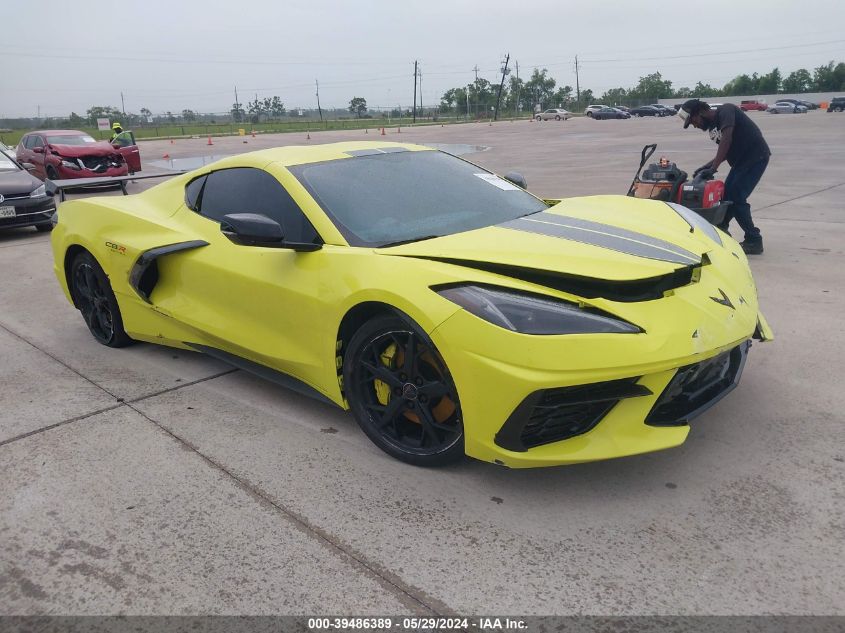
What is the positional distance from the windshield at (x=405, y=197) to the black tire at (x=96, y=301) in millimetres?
1833

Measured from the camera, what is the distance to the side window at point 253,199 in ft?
11.0

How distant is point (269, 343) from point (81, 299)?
7.40 feet

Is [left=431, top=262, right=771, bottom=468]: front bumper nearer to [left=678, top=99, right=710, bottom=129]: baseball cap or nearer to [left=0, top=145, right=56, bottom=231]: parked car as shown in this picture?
[left=678, top=99, right=710, bottom=129]: baseball cap

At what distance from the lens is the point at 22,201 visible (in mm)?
9188

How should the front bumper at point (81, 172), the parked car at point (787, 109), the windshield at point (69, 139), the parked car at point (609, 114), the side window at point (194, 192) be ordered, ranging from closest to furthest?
the side window at point (194, 192), the front bumper at point (81, 172), the windshield at point (69, 139), the parked car at point (787, 109), the parked car at point (609, 114)

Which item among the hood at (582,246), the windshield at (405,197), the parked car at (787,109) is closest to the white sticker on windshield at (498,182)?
the windshield at (405,197)

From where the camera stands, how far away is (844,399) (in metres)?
3.41

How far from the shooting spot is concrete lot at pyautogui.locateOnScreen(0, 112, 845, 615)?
2193mm

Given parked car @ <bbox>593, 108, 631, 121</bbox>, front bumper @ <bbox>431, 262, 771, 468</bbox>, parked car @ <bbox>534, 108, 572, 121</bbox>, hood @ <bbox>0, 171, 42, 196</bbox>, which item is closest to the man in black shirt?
front bumper @ <bbox>431, 262, 771, 468</bbox>

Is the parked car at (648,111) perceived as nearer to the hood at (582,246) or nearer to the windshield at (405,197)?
the windshield at (405,197)

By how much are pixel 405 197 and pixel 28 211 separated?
781 cm

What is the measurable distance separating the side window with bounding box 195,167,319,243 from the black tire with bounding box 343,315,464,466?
66 centimetres

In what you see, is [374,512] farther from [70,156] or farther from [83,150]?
[83,150]

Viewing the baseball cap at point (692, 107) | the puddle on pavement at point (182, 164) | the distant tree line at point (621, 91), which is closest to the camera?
the baseball cap at point (692, 107)
